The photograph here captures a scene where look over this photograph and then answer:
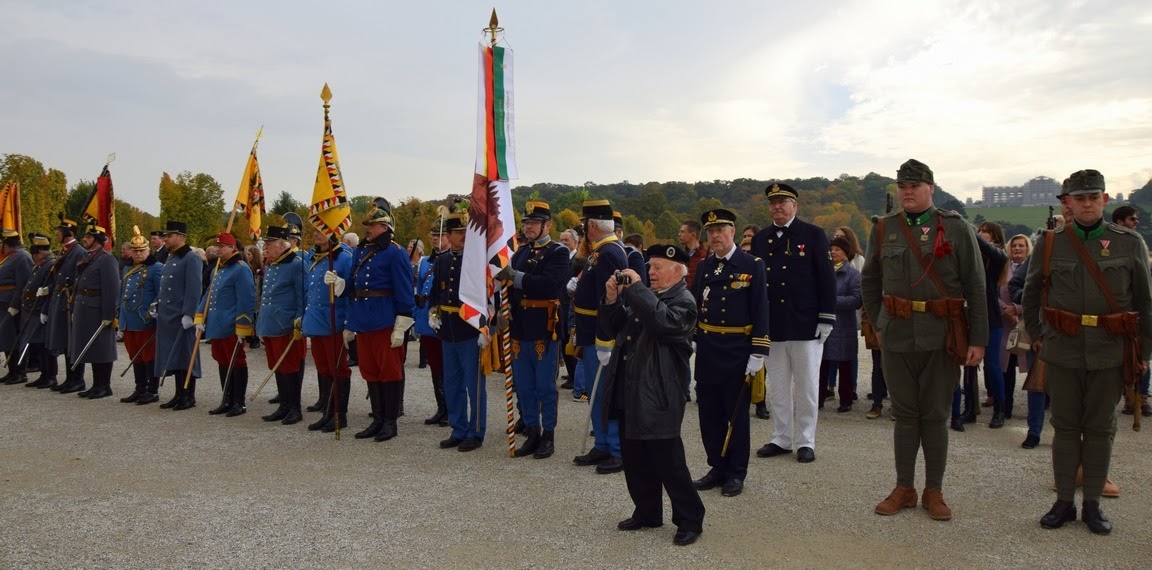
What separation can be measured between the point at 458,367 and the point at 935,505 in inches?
162

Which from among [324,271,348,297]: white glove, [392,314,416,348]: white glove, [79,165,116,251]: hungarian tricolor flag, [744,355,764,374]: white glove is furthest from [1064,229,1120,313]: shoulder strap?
[79,165,116,251]: hungarian tricolor flag

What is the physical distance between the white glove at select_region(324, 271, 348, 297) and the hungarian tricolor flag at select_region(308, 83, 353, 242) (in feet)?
1.37

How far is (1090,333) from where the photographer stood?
16.2ft

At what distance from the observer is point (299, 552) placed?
4586mm

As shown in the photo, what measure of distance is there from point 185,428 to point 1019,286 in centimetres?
816

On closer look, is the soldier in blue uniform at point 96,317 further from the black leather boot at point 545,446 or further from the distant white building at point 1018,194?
the distant white building at point 1018,194

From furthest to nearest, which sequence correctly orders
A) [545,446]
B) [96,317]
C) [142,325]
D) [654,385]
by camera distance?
[96,317]
[142,325]
[545,446]
[654,385]

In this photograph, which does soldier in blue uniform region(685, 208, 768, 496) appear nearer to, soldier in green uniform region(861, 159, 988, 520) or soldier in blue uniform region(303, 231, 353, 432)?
soldier in green uniform region(861, 159, 988, 520)

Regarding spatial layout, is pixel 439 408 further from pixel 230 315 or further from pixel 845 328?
pixel 845 328

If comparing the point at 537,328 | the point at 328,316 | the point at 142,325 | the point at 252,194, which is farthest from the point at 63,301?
the point at 537,328

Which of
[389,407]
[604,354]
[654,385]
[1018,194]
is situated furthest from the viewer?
[1018,194]

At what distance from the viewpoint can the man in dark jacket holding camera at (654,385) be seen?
181 inches

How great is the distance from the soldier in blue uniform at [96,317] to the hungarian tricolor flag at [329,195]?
4141 millimetres

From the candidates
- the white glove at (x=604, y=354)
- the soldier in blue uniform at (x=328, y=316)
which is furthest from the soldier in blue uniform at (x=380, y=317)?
the white glove at (x=604, y=354)
